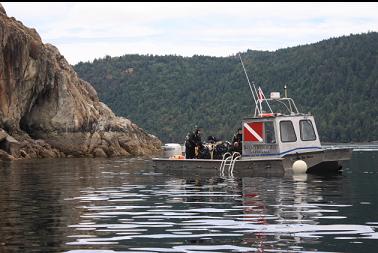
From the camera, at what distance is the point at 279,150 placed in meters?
34.8

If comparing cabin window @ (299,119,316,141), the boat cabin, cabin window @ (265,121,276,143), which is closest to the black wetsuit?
the boat cabin

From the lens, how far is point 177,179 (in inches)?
1371

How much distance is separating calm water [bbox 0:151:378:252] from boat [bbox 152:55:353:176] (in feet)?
7.03

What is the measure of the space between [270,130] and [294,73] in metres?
156

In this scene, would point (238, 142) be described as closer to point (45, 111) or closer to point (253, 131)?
point (253, 131)

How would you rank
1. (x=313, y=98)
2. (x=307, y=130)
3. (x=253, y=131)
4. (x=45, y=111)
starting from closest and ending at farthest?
1. (x=307, y=130)
2. (x=253, y=131)
3. (x=45, y=111)
4. (x=313, y=98)

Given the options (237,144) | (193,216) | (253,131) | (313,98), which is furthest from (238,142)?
(313,98)

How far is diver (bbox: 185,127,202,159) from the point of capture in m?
37.9

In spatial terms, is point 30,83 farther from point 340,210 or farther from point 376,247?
point 376,247

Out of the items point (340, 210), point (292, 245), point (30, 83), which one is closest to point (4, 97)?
point (30, 83)

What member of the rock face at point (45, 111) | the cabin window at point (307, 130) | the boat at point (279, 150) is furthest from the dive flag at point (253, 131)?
the rock face at point (45, 111)

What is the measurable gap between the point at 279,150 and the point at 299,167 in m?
1.39

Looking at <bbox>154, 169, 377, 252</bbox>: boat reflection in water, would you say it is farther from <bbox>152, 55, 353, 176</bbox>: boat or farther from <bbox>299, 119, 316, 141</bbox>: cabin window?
<bbox>299, 119, 316, 141</bbox>: cabin window

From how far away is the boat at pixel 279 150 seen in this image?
34062 millimetres
